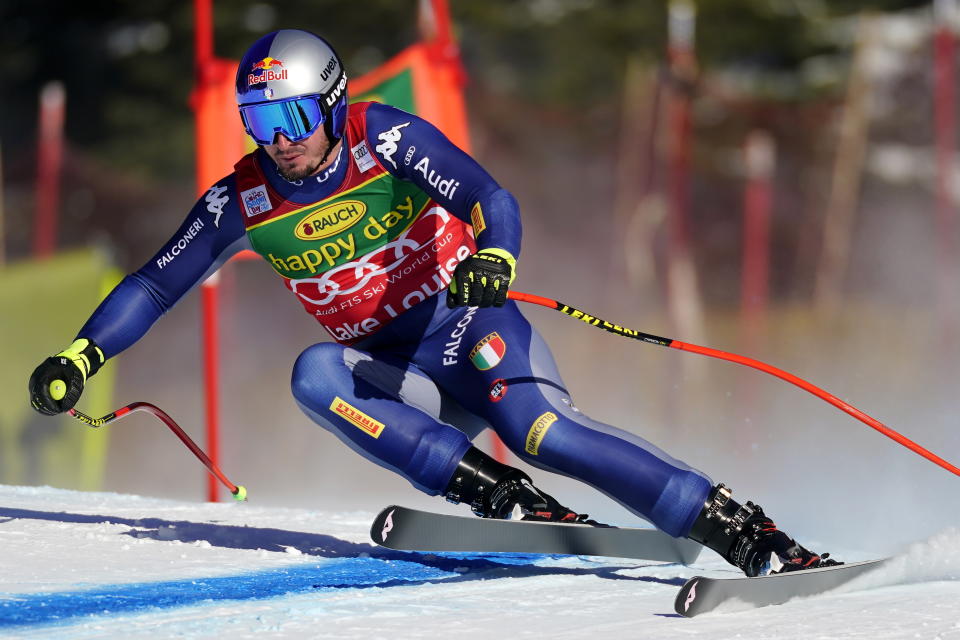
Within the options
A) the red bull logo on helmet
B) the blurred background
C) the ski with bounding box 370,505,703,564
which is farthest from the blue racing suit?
the blurred background

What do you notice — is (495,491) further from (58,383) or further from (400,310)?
(58,383)

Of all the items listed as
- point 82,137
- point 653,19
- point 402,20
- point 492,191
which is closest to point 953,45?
point 653,19

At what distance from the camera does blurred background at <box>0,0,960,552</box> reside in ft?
41.8

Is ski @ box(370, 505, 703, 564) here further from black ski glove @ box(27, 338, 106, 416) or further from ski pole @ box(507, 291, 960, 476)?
black ski glove @ box(27, 338, 106, 416)

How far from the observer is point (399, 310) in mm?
3586

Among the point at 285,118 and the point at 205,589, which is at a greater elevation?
the point at 285,118

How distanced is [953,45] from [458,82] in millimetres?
13047

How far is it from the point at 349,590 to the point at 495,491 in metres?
0.46

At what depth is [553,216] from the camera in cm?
1716

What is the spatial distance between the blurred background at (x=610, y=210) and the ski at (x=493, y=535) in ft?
20.2

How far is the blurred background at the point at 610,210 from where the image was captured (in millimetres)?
12734

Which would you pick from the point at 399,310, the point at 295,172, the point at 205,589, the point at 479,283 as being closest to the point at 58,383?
the point at 205,589

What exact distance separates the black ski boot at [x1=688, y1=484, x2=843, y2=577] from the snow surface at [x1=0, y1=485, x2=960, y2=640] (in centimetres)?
11

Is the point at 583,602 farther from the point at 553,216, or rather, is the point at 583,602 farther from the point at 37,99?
the point at 37,99
